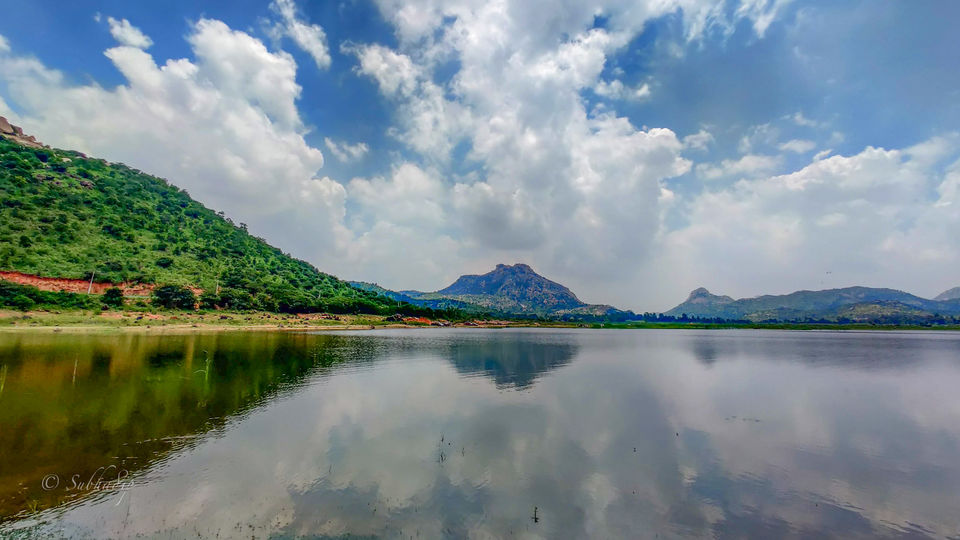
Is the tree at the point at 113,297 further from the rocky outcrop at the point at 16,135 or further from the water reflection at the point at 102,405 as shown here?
the rocky outcrop at the point at 16,135

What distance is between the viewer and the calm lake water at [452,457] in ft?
41.8

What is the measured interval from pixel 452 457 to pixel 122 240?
6011 inches

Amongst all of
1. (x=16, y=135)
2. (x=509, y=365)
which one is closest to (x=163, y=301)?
(x=509, y=365)

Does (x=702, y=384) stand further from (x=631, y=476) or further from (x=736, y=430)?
(x=631, y=476)

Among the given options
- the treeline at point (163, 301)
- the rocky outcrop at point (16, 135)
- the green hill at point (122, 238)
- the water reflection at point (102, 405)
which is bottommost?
the water reflection at point (102, 405)

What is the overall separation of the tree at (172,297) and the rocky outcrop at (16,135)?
12721cm

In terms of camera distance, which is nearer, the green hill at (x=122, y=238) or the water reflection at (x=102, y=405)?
the water reflection at (x=102, y=405)

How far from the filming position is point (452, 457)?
1873cm

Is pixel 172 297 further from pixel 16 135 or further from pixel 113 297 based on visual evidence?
pixel 16 135

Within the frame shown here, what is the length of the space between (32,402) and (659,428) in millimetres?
40478

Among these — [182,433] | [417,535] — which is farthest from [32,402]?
[417,535]

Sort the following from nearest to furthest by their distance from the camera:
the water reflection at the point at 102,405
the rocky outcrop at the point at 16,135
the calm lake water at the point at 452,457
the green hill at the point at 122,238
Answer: the calm lake water at the point at 452,457 < the water reflection at the point at 102,405 < the green hill at the point at 122,238 < the rocky outcrop at the point at 16,135

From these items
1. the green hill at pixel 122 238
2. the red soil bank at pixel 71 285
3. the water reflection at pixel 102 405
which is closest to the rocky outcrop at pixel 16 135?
the green hill at pixel 122 238

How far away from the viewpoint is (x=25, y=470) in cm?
1463
